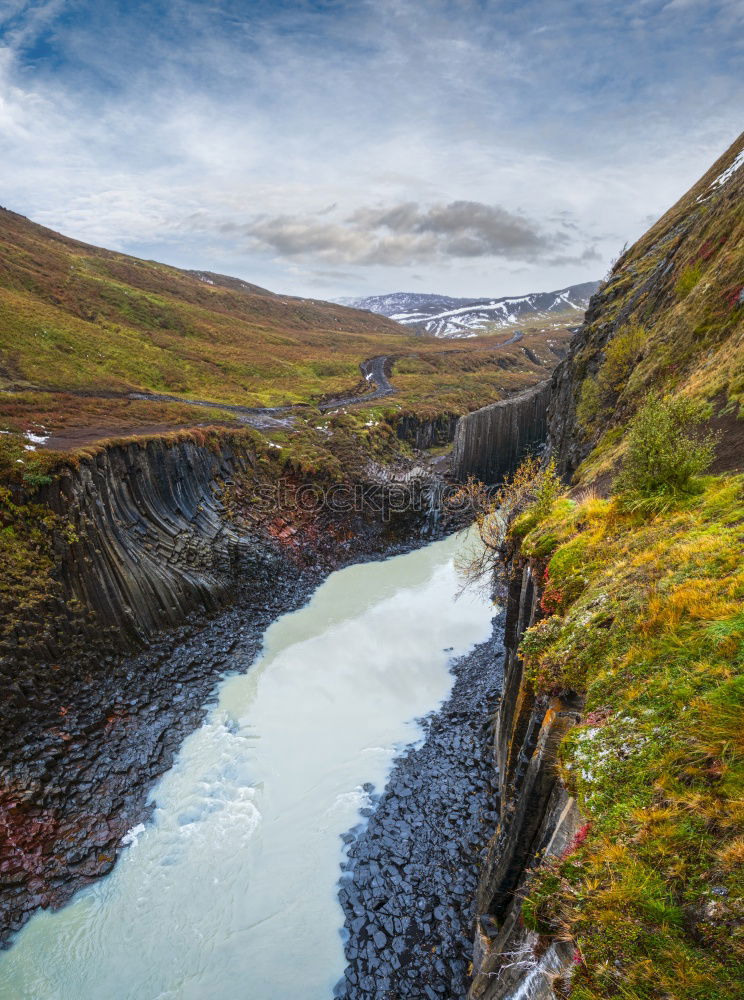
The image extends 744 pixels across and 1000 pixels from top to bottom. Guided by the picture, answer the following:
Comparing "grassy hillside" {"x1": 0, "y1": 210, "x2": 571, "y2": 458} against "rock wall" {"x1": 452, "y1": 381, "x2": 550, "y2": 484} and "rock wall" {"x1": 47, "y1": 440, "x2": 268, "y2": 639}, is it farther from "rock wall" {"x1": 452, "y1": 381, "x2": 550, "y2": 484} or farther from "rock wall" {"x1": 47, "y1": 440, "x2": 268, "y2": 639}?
"rock wall" {"x1": 452, "y1": 381, "x2": 550, "y2": 484}

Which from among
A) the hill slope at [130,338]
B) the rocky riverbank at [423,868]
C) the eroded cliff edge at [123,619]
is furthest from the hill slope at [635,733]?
the hill slope at [130,338]

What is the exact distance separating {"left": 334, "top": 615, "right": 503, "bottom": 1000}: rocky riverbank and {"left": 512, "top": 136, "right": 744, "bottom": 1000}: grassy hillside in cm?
744

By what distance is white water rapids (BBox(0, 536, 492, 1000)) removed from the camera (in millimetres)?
10891

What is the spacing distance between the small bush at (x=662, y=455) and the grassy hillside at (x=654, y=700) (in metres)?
0.04

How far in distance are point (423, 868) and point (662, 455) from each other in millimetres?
12358

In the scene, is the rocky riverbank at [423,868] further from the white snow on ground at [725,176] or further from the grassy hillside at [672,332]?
the white snow on ground at [725,176]

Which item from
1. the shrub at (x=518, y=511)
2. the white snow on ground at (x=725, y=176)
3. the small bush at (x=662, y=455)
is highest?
the white snow on ground at (x=725, y=176)

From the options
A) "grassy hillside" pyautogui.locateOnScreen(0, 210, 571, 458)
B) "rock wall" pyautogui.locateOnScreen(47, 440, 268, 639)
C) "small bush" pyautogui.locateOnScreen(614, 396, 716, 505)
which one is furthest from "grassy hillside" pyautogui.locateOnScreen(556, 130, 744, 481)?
"grassy hillside" pyautogui.locateOnScreen(0, 210, 571, 458)

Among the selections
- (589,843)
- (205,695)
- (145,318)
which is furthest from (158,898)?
(145,318)

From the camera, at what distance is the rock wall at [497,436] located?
48531mm

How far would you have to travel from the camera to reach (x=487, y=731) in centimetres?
1673

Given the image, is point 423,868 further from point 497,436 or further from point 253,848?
point 497,436

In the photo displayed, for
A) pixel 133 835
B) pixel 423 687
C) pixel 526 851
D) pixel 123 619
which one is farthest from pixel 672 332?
pixel 123 619

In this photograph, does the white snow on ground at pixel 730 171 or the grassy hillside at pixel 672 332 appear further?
the white snow on ground at pixel 730 171
